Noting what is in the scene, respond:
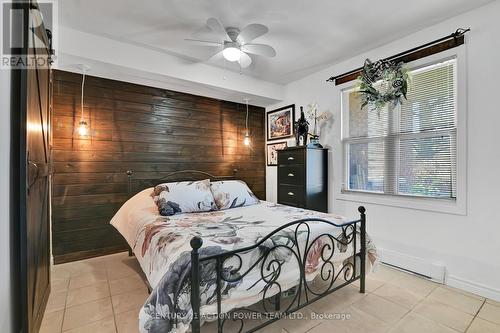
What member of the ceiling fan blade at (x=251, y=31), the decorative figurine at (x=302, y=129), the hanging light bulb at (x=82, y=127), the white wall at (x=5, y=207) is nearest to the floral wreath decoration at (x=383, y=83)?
the decorative figurine at (x=302, y=129)

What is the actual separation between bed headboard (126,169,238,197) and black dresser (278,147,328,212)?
1043 mm

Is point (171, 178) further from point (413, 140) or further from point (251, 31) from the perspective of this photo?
point (413, 140)

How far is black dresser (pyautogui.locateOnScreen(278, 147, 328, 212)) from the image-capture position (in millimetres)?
3338

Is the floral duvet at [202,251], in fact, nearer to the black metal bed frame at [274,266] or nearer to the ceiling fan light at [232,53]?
the black metal bed frame at [274,266]

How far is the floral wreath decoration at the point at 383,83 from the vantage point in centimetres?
267

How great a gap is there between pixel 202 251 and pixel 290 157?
94.4 inches

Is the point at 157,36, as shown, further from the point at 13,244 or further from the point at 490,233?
the point at 490,233

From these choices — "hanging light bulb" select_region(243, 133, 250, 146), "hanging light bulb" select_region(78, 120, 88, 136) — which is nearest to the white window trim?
"hanging light bulb" select_region(243, 133, 250, 146)

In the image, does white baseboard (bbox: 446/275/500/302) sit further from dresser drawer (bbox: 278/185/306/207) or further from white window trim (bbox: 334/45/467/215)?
dresser drawer (bbox: 278/185/306/207)

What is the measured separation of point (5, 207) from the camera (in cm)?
107

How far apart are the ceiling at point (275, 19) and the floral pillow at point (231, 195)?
1.68 m

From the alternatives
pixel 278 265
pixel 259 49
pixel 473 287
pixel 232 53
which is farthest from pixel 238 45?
pixel 473 287

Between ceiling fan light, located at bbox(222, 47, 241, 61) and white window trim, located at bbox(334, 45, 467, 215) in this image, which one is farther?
ceiling fan light, located at bbox(222, 47, 241, 61)

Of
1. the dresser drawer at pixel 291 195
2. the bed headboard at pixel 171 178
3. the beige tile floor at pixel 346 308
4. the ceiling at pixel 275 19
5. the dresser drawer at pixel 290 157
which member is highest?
the ceiling at pixel 275 19
